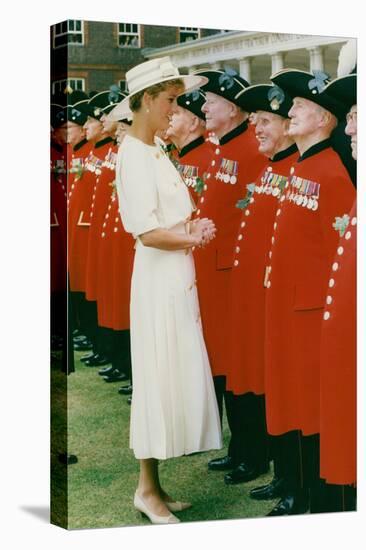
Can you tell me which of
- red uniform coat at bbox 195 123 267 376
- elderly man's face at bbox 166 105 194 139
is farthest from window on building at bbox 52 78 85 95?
red uniform coat at bbox 195 123 267 376

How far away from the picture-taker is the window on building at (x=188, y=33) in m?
7.94

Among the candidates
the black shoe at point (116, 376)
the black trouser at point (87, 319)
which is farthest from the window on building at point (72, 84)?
the black shoe at point (116, 376)

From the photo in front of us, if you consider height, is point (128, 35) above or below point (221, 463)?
above

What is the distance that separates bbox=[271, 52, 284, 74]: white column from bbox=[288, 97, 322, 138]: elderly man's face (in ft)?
0.71

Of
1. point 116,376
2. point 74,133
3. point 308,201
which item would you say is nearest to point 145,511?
point 116,376

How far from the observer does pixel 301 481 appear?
8.21 meters

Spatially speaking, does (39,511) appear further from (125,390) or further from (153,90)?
(153,90)

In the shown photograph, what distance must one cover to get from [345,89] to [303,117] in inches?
14.7

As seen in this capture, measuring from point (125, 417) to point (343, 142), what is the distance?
2190mm

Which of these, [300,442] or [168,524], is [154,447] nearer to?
[168,524]

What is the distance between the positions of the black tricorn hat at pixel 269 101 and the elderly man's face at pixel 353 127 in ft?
1.29

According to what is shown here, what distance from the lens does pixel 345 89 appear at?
825cm

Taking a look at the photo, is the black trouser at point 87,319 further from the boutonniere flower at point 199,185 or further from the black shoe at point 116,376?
→ the boutonniere flower at point 199,185

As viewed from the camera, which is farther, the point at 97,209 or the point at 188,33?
the point at 188,33
